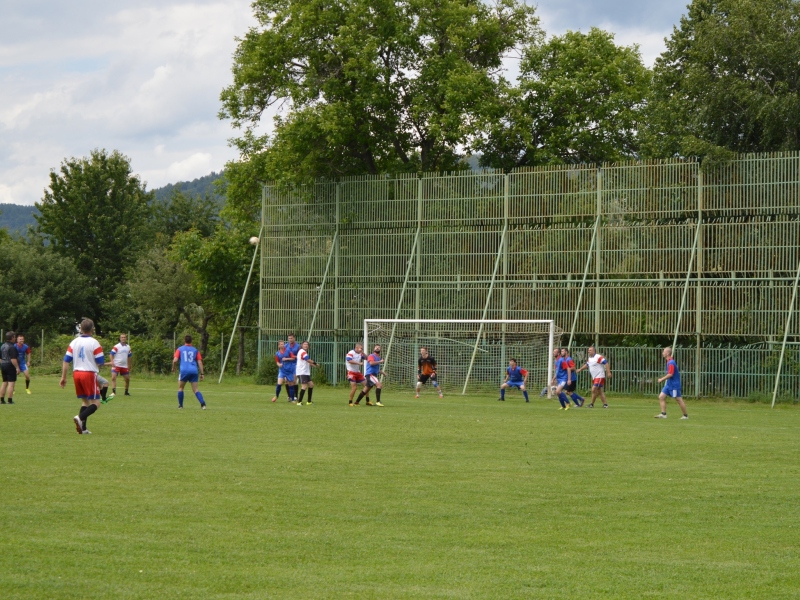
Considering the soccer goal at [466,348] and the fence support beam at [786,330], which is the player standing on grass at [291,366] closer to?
the soccer goal at [466,348]

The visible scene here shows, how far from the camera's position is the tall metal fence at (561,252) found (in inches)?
1425

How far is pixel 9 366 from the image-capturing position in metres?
28.3

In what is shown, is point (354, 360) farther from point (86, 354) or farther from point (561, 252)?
point (86, 354)

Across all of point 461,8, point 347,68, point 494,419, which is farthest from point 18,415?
point 461,8

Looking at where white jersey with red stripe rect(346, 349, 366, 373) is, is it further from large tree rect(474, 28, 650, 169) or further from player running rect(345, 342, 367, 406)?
large tree rect(474, 28, 650, 169)

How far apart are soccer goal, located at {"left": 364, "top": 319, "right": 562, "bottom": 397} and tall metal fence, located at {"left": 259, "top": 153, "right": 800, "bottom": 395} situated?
73cm

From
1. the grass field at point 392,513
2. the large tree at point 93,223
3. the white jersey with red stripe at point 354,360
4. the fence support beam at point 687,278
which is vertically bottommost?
the grass field at point 392,513

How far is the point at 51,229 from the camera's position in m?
76.4

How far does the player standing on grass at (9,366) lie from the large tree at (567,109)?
22795mm

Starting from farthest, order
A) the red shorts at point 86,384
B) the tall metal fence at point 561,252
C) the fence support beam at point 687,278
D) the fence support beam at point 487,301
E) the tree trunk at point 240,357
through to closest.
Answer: the tree trunk at point 240,357, the fence support beam at point 487,301, the fence support beam at point 687,278, the tall metal fence at point 561,252, the red shorts at point 86,384

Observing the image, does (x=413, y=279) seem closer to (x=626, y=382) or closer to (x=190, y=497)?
(x=626, y=382)

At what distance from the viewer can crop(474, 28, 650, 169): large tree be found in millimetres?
46000

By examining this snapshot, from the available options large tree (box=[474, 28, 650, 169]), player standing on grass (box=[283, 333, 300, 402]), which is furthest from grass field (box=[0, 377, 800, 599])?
large tree (box=[474, 28, 650, 169])

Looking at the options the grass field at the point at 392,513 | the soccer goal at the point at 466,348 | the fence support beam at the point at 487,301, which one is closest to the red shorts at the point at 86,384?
the grass field at the point at 392,513
